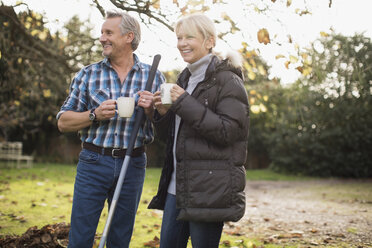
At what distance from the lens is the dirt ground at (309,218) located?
5.17 metres

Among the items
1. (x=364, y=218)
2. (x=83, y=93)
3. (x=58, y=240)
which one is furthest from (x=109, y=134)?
(x=364, y=218)

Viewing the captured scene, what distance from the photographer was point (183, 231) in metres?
2.47

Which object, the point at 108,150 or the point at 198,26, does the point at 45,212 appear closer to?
the point at 108,150

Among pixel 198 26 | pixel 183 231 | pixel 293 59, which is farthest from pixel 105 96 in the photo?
A: pixel 293 59

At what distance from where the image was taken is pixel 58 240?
4172mm

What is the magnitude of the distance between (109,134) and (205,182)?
0.90 m

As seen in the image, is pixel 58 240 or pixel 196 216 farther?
pixel 58 240

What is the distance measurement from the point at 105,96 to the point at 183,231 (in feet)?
3.62

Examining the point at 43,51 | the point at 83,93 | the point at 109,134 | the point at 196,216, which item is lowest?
the point at 196,216

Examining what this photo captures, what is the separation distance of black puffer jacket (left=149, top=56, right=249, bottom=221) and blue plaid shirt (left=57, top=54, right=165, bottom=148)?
0.60 meters

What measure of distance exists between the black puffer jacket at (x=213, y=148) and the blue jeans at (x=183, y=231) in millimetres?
140

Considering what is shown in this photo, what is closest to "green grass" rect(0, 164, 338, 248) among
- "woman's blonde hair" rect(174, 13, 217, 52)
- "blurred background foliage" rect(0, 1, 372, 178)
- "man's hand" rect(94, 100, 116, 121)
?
"blurred background foliage" rect(0, 1, 372, 178)

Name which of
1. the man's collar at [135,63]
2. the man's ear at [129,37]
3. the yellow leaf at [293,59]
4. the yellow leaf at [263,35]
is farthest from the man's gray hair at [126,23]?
the yellow leaf at [293,59]

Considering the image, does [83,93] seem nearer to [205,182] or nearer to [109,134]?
[109,134]
